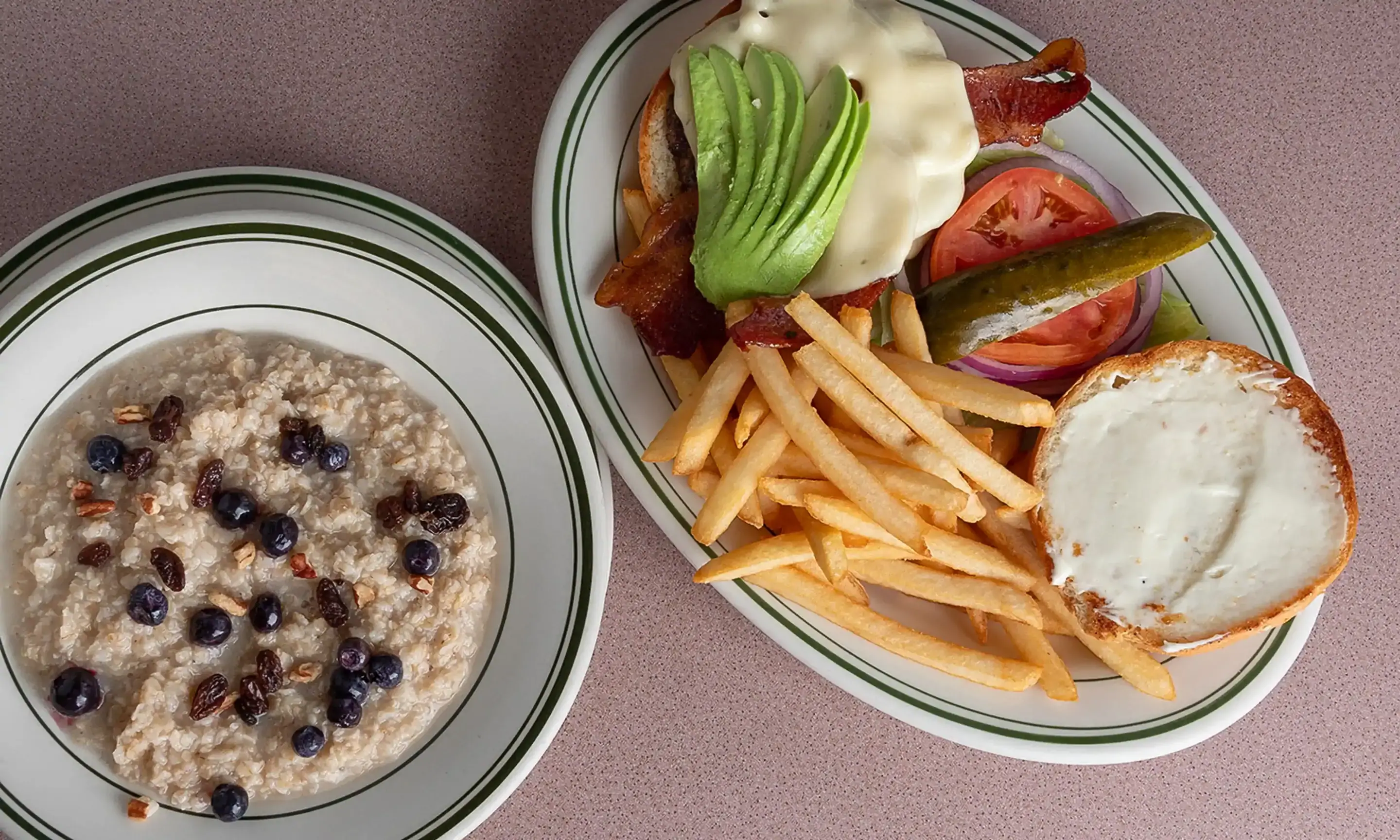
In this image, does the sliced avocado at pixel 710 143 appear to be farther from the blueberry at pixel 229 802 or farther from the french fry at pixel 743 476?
the blueberry at pixel 229 802

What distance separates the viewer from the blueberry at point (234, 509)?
208 cm

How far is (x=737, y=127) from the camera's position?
2172 millimetres

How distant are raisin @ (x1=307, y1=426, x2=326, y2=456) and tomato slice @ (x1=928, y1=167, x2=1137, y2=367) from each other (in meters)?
1.51

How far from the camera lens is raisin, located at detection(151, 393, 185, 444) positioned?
209 cm

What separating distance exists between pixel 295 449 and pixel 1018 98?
186 cm

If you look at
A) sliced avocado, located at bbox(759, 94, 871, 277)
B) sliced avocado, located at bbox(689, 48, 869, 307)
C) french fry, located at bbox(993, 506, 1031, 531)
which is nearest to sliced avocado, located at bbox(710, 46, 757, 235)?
sliced avocado, located at bbox(689, 48, 869, 307)

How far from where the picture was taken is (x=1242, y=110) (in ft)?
9.18

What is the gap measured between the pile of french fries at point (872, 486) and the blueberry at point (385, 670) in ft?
2.23

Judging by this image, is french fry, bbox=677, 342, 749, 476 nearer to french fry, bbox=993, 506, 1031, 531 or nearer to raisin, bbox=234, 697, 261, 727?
french fry, bbox=993, 506, 1031, 531

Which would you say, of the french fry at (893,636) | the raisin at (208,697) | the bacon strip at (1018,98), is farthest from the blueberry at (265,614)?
the bacon strip at (1018,98)

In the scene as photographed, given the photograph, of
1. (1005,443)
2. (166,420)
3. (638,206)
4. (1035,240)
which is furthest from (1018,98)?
(166,420)

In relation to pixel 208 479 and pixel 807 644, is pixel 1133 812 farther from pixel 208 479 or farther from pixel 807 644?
pixel 208 479

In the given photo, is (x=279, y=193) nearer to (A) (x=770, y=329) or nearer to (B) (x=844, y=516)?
(A) (x=770, y=329)

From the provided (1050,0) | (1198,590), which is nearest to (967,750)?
(1198,590)
